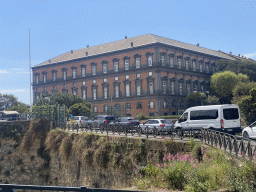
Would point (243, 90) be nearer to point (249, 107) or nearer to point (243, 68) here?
point (243, 68)

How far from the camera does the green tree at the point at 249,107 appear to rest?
29906 millimetres

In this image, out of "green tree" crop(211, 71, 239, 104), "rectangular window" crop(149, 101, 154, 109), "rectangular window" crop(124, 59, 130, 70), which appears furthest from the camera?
"rectangular window" crop(124, 59, 130, 70)

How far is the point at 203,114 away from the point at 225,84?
138 feet


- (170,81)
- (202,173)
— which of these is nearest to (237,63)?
(170,81)

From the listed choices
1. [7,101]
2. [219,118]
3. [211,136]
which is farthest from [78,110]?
[7,101]

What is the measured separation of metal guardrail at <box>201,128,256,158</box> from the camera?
1191cm

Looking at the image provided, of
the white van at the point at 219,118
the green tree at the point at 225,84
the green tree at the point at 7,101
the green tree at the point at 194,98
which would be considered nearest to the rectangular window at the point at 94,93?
the green tree at the point at 194,98

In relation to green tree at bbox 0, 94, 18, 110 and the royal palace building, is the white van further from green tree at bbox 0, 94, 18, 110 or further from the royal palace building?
green tree at bbox 0, 94, 18, 110

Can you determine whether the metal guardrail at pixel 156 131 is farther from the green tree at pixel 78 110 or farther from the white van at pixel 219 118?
the green tree at pixel 78 110

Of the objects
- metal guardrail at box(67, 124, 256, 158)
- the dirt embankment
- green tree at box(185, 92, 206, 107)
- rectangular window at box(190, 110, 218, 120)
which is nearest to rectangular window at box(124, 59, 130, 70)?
green tree at box(185, 92, 206, 107)

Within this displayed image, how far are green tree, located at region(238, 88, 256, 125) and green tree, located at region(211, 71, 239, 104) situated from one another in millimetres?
30632

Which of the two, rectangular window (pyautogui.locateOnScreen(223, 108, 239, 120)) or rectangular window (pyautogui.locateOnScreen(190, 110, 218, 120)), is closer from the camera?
rectangular window (pyautogui.locateOnScreen(223, 108, 239, 120))

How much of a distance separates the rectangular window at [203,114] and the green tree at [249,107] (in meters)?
10.3

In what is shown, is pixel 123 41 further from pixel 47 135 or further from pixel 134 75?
pixel 47 135
